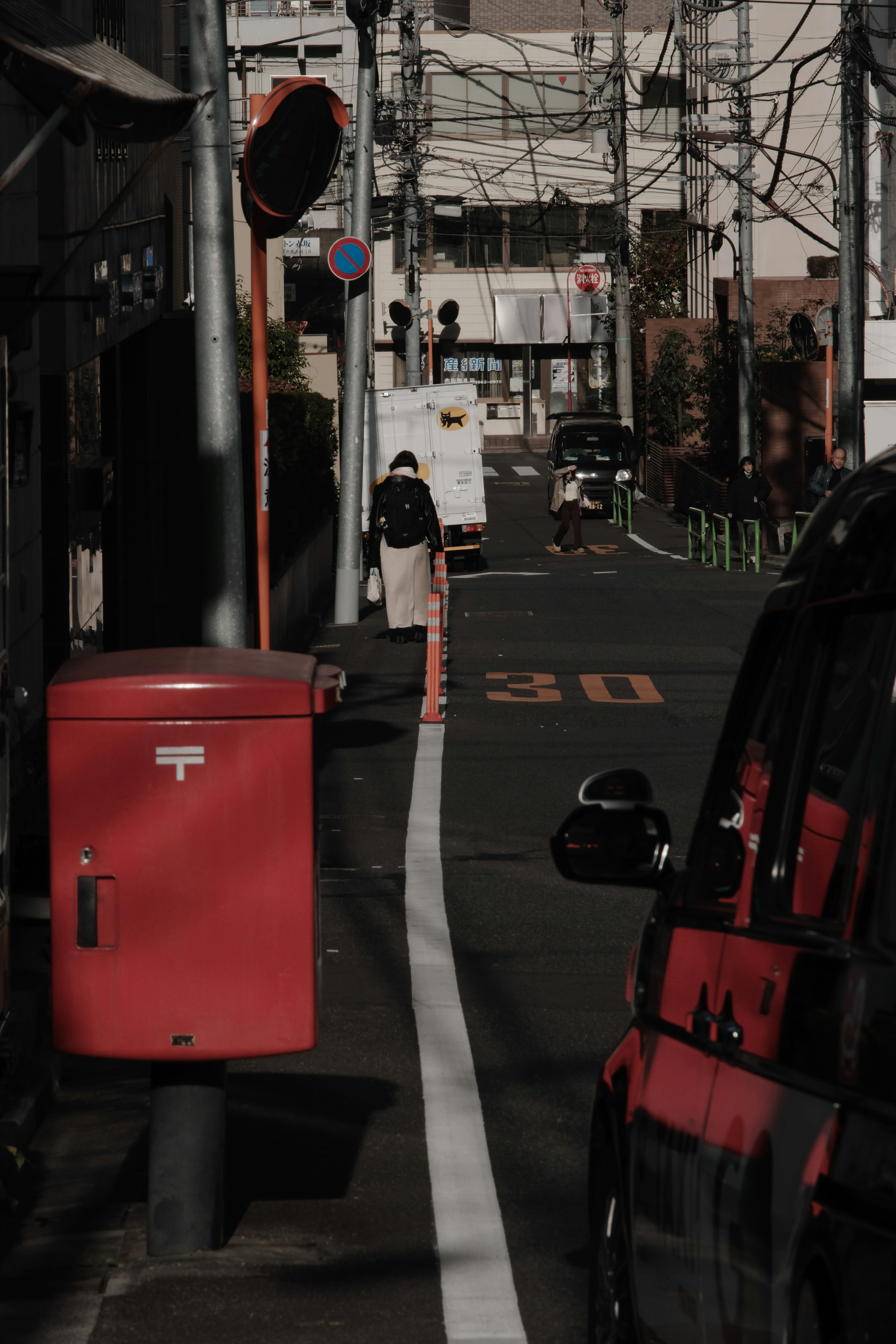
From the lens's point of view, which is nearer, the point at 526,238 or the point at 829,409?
the point at 829,409

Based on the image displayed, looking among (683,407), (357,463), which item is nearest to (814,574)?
(357,463)

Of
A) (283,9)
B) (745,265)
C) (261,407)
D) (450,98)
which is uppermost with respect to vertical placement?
(283,9)

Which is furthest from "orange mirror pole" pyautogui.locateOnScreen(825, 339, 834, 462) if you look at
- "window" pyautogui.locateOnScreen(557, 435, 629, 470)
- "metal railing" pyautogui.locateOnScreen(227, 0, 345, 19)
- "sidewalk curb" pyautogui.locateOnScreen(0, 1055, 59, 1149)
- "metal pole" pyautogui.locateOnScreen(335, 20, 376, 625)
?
"metal railing" pyautogui.locateOnScreen(227, 0, 345, 19)

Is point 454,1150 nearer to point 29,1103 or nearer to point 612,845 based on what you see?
point 29,1103

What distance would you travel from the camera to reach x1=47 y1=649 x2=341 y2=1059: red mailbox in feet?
15.1

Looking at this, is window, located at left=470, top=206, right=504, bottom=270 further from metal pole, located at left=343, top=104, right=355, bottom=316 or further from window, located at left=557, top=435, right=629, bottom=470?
window, located at left=557, top=435, right=629, bottom=470

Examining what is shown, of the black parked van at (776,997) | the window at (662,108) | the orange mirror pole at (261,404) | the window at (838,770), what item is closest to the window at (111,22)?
the orange mirror pole at (261,404)

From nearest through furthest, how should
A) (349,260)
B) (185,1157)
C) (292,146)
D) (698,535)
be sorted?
1. (185,1157)
2. (292,146)
3. (349,260)
4. (698,535)

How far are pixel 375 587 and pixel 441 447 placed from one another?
36.8 feet

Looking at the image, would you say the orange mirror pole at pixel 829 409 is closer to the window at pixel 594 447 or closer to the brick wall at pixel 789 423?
the brick wall at pixel 789 423

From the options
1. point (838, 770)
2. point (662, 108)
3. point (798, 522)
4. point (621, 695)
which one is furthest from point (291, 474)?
point (662, 108)

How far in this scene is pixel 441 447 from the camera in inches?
1205

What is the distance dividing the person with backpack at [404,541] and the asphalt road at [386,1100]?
4333 mm

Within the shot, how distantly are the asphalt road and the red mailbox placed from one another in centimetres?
62
